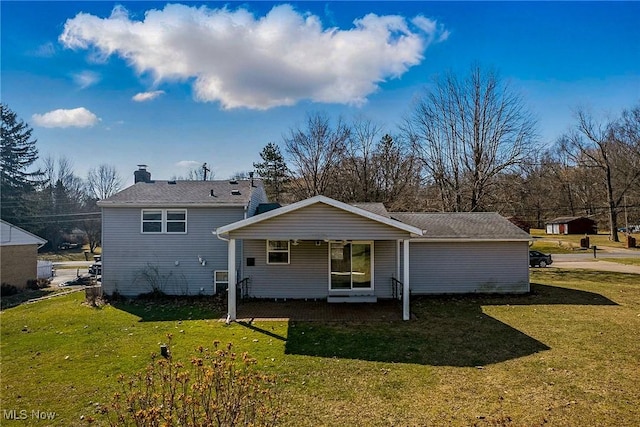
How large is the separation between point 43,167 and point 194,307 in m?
45.4

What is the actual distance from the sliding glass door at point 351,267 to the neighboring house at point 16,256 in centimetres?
2079

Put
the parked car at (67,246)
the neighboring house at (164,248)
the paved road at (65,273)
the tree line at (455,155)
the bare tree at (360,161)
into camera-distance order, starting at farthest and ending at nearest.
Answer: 1. the parked car at (67,246)
2. the bare tree at (360,161)
3. the tree line at (455,155)
4. the paved road at (65,273)
5. the neighboring house at (164,248)

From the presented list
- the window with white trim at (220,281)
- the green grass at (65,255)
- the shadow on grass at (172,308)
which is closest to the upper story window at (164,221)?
the window with white trim at (220,281)

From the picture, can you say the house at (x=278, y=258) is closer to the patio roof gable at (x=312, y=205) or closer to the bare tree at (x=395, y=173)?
the patio roof gable at (x=312, y=205)

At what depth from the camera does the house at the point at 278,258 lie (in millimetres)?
14461

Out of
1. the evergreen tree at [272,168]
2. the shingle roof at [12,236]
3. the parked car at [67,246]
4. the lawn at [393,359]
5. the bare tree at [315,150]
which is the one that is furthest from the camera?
the parked car at [67,246]

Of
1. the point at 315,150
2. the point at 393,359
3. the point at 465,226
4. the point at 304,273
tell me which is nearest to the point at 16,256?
the point at 304,273

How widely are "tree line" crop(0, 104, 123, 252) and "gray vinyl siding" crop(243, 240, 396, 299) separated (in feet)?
131

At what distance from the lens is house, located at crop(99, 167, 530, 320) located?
1446cm

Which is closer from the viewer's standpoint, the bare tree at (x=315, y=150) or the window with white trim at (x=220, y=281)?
the window with white trim at (x=220, y=281)

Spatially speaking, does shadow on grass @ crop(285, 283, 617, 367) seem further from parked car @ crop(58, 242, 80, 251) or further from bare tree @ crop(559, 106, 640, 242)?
parked car @ crop(58, 242, 80, 251)

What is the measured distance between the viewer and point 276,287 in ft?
47.6

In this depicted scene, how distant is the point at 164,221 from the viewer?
15.5m

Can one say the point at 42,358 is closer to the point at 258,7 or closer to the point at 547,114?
the point at 258,7
